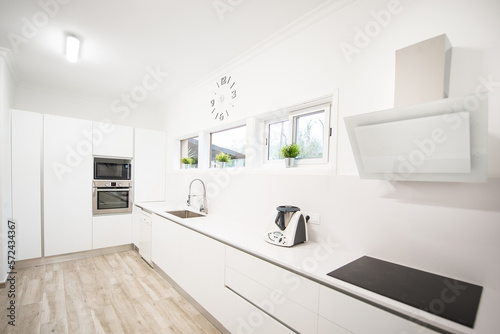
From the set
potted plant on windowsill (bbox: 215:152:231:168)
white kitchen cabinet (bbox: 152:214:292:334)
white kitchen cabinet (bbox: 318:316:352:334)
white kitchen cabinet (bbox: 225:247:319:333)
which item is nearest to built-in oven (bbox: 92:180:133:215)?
white kitchen cabinet (bbox: 152:214:292:334)

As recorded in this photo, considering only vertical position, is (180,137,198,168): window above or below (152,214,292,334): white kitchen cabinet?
above

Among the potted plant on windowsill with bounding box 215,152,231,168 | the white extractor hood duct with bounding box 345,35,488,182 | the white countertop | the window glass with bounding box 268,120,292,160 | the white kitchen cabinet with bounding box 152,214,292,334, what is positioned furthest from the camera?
the potted plant on windowsill with bounding box 215,152,231,168

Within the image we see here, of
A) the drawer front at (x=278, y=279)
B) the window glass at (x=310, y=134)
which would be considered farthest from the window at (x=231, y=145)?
the drawer front at (x=278, y=279)

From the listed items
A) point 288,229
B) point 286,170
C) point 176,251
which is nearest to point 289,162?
point 286,170

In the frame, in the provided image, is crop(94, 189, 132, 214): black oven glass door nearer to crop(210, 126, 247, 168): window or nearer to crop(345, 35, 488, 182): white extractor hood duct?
crop(210, 126, 247, 168): window

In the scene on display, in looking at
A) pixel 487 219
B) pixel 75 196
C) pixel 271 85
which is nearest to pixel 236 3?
pixel 271 85

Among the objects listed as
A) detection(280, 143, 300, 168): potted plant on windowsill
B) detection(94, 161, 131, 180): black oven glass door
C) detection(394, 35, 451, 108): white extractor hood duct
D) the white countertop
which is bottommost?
the white countertop

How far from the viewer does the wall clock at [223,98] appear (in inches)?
106

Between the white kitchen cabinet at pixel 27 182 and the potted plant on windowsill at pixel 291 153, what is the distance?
3.39 meters

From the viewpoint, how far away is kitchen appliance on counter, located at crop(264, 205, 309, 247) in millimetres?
1635

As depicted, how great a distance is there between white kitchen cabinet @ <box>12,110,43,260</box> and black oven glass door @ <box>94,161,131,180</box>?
668 mm

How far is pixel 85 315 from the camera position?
2070 millimetres

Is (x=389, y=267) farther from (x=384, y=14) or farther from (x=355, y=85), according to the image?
(x=384, y=14)

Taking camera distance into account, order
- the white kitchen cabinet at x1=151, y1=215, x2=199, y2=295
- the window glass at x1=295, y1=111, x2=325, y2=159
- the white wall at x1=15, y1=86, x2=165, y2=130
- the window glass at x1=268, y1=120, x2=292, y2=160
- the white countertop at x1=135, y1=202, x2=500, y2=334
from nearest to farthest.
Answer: the white countertop at x1=135, y1=202, x2=500, y2=334
the window glass at x1=295, y1=111, x2=325, y2=159
the white kitchen cabinet at x1=151, y1=215, x2=199, y2=295
the window glass at x1=268, y1=120, x2=292, y2=160
the white wall at x1=15, y1=86, x2=165, y2=130
